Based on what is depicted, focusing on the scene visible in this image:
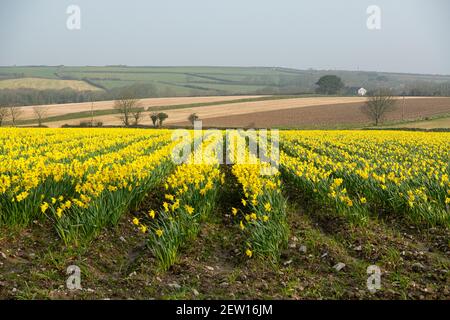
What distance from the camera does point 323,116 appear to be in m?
69.9

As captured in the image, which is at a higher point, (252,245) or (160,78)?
(160,78)

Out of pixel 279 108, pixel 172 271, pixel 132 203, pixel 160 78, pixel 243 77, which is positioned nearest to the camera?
pixel 172 271

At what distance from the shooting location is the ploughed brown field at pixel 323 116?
6406cm

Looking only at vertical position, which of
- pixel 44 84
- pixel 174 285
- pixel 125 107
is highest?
pixel 44 84

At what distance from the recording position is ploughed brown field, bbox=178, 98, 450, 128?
2522 inches

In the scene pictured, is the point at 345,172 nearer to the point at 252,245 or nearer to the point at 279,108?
the point at 252,245

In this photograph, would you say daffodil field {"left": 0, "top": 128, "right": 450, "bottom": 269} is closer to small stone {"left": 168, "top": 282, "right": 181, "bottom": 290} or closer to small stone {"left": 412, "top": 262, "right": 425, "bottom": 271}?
small stone {"left": 168, "top": 282, "right": 181, "bottom": 290}

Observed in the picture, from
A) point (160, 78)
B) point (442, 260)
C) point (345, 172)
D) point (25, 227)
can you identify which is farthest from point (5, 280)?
point (160, 78)

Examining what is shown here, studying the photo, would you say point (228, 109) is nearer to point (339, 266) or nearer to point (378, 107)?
point (378, 107)

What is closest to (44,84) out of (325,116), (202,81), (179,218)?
(202,81)

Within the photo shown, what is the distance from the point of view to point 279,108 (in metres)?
81.1

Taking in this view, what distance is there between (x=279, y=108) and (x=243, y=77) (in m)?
97.8

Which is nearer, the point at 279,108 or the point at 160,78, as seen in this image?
the point at 279,108

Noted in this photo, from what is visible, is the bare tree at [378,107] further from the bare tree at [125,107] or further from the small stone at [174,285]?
the small stone at [174,285]
